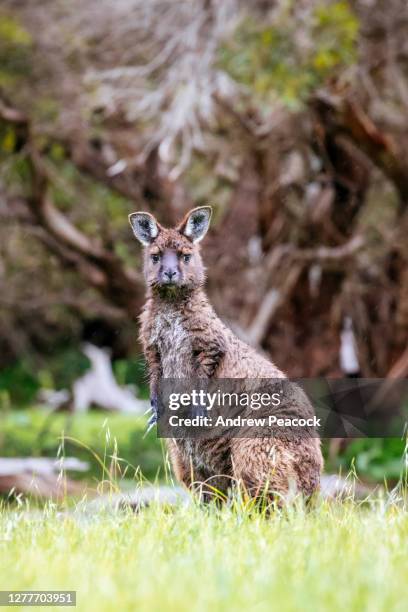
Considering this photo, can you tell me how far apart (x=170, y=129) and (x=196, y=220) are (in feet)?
19.6

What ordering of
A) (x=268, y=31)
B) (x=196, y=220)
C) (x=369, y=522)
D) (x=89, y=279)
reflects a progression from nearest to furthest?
(x=369, y=522), (x=196, y=220), (x=268, y=31), (x=89, y=279)

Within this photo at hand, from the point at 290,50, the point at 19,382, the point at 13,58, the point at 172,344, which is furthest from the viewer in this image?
the point at 19,382

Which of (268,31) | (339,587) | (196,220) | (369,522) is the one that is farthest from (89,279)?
(339,587)

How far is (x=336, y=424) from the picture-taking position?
11266 mm

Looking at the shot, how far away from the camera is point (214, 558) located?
4.26 metres

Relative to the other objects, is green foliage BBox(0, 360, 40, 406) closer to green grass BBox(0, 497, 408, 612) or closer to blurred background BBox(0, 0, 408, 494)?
blurred background BBox(0, 0, 408, 494)

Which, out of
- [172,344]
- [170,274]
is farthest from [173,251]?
[172,344]

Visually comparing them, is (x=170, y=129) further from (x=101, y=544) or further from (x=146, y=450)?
(x=101, y=544)

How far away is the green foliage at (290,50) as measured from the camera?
10367 millimetres

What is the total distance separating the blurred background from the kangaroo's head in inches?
207

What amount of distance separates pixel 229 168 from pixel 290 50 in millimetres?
3381

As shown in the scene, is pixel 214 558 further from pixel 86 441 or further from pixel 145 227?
pixel 86 441

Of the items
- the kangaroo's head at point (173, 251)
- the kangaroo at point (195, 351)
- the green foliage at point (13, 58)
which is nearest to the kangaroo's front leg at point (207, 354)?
the kangaroo at point (195, 351)

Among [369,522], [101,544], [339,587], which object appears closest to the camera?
[339,587]
